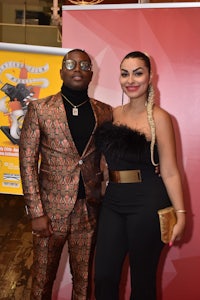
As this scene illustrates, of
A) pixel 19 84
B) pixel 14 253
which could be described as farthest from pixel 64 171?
pixel 14 253

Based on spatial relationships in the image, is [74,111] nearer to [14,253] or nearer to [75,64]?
[75,64]

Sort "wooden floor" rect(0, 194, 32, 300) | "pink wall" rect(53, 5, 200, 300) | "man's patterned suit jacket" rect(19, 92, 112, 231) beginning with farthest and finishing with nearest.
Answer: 1. "wooden floor" rect(0, 194, 32, 300)
2. "pink wall" rect(53, 5, 200, 300)
3. "man's patterned suit jacket" rect(19, 92, 112, 231)

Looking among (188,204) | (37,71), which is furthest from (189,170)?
(37,71)

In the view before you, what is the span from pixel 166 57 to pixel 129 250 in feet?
4.09

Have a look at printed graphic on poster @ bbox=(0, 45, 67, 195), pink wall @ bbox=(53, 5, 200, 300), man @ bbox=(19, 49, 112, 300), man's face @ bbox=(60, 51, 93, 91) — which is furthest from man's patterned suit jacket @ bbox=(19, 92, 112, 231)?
pink wall @ bbox=(53, 5, 200, 300)

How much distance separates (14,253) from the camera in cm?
365

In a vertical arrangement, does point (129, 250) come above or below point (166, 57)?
below

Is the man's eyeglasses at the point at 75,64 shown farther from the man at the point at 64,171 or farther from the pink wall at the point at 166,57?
the pink wall at the point at 166,57

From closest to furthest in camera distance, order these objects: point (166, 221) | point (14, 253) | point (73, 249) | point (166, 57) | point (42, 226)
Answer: point (166, 221)
point (42, 226)
point (73, 249)
point (166, 57)
point (14, 253)

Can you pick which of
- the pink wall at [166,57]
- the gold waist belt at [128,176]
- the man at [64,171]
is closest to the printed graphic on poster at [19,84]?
the pink wall at [166,57]

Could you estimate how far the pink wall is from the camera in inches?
99.0

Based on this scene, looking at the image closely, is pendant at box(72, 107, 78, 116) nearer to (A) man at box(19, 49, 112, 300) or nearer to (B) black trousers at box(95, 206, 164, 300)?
(A) man at box(19, 49, 112, 300)

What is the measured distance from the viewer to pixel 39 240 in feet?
6.89

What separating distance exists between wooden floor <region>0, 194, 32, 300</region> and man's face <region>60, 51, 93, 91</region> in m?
1.65
